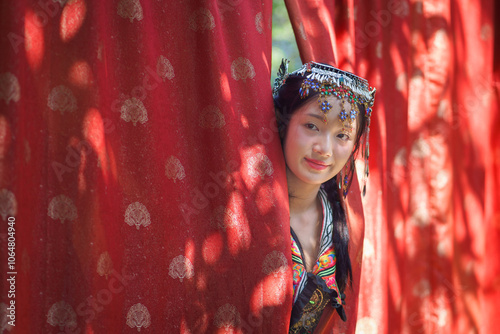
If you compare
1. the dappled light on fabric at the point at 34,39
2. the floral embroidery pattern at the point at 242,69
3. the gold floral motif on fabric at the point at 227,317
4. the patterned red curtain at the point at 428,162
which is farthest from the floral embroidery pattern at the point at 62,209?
the patterned red curtain at the point at 428,162

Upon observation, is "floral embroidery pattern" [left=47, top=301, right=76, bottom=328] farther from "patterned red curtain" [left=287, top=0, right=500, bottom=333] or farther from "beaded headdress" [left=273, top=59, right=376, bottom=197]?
"patterned red curtain" [left=287, top=0, right=500, bottom=333]

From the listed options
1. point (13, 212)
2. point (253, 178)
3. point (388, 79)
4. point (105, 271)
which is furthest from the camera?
point (388, 79)

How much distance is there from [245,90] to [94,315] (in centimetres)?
84

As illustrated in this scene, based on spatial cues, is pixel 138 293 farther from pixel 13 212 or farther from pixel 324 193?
pixel 324 193

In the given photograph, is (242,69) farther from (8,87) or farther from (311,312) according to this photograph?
(311,312)

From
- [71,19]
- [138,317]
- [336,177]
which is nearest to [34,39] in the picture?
[71,19]

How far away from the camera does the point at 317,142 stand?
5.42ft

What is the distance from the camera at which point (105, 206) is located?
1371mm

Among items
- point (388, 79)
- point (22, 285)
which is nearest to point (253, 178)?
point (22, 285)

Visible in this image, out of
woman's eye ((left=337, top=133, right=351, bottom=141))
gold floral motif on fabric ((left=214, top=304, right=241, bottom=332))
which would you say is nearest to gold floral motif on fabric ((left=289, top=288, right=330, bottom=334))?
gold floral motif on fabric ((left=214, top=304, right=241, bottom=332))

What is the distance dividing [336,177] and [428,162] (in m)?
0.62

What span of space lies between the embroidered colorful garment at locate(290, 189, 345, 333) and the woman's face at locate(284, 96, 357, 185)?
229 millimetres

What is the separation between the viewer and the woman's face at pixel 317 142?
5.42ft

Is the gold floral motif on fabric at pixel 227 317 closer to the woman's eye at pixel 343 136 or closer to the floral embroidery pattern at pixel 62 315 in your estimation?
the floral embroidery pattern at pixel 62 315
